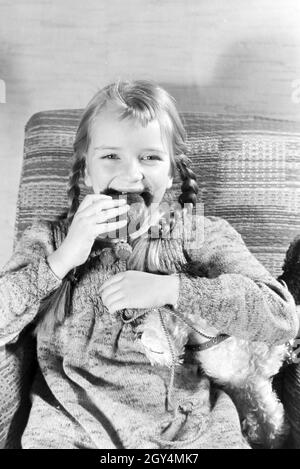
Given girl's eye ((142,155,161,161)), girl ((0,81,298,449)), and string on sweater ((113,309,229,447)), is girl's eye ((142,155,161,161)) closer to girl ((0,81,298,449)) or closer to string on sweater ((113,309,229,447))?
girl ((0,81,298,449))

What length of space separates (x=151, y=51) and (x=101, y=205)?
0.36 m

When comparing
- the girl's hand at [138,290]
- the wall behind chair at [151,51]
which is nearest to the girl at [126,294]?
the girl's hand at [138,290]

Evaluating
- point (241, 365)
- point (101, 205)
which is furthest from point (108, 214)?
point (241, 365)

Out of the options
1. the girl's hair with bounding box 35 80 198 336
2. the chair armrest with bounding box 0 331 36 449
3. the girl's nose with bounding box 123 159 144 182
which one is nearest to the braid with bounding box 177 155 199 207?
the girl's hair with bounding box 35 80 198 336

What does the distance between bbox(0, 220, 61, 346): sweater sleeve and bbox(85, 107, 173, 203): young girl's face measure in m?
0.17

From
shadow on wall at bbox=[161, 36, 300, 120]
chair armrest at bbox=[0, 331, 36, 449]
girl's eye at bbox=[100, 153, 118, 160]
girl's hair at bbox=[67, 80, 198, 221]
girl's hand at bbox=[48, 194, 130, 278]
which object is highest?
shadow on wall at bbox=[161, 36, 300, 120]

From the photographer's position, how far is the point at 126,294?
2.90 feet

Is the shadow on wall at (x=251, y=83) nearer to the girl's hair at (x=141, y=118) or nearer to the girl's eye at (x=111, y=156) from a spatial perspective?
the girl's hair at (x=141, y=118)

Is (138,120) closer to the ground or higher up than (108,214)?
higher up

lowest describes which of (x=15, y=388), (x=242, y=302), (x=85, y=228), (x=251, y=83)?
(x=15, y=388)

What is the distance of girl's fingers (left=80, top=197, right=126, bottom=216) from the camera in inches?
35.5

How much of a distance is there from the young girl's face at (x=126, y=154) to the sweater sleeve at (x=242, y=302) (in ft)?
0.60

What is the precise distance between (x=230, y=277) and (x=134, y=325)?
186mm

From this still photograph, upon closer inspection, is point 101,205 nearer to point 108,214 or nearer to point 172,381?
point 108,214
